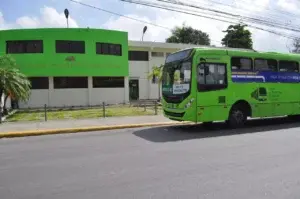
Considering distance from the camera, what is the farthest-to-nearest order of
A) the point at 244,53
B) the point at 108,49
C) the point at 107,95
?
the point at 107,95, the point at 108,49, the point at 244,53

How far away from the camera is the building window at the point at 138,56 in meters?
35.9

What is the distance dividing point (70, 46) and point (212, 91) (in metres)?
19.6

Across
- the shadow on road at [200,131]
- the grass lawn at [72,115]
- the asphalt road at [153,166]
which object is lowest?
the asphalt road at [153,166]

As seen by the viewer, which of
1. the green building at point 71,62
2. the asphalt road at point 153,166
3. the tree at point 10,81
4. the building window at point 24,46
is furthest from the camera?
the green building at point 71,62

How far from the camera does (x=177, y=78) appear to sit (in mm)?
13617

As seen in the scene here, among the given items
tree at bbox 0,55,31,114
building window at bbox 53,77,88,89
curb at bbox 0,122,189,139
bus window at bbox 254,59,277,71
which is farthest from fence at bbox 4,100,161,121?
bus window at bbox 254,59,277,71

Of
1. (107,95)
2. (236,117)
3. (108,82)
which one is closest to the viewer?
(236,117)

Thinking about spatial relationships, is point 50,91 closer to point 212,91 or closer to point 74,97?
point 74,97

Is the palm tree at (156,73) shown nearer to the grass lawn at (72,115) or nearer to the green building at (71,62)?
the green building at (71,62)

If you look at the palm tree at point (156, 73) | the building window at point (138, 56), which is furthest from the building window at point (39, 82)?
the palm tree at point (156, 73)

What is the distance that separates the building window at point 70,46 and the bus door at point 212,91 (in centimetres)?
1914

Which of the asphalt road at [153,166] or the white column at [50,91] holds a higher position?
the white column at [50,91]

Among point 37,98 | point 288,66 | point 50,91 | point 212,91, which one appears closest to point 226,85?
point 212,91

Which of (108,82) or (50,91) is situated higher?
(108,82)
